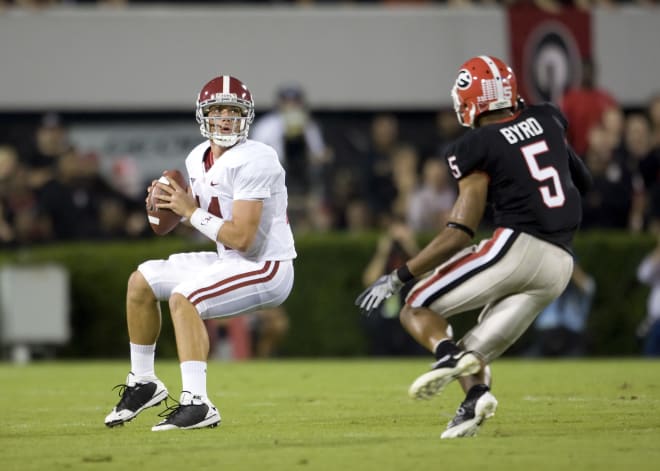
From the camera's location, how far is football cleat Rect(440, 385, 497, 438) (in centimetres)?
650

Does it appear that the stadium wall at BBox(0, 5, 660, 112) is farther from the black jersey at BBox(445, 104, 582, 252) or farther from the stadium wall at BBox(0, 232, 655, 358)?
the black jersey at BBox(445, 104, 582, 252)

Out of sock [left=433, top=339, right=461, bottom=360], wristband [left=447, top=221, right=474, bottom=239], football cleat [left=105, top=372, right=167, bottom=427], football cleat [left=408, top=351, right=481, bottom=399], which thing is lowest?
football cleat [left=105, top=372, right=167, bottom=427]

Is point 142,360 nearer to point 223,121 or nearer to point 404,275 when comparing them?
point 223,121

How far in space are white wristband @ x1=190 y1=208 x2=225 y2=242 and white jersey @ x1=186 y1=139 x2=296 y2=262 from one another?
16 centimetres

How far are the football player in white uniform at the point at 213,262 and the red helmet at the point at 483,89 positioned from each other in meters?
1.03

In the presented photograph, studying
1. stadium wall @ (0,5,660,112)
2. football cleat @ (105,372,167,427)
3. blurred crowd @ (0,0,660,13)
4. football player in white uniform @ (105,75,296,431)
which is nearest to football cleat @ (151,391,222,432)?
football player in white uniform @ (105,75,296,431)

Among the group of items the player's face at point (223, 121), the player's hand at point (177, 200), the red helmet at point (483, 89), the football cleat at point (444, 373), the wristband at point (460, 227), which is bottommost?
the football cleat at point (444, 373)

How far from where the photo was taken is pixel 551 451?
19.6 ft

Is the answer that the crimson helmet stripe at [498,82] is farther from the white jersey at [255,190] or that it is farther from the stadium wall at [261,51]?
the stadium wall at [261,51]

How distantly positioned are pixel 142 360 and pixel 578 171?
96.7 inches

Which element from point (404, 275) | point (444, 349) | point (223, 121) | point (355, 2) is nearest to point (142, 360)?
→ point (223, 121)

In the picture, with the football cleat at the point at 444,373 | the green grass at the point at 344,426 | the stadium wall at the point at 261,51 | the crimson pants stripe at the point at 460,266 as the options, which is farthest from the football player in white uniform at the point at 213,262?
the stadium wall at the point at 261,51

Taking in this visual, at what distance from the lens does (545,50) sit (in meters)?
17.1

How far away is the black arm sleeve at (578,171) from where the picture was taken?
7.18 m
